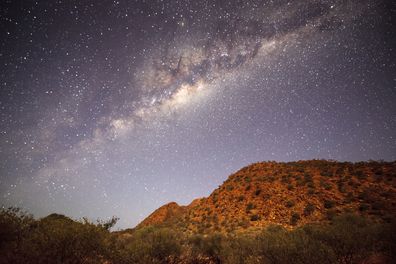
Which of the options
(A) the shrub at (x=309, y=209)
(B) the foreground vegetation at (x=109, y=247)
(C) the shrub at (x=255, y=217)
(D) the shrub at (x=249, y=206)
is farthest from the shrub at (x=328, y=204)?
(B) the foreground vegetation at (x=109, y=247)

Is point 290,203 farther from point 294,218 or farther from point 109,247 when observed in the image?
point 109,247

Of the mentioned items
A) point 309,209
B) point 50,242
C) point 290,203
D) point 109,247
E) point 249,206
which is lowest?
point 309,209

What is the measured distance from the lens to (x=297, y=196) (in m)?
21.7

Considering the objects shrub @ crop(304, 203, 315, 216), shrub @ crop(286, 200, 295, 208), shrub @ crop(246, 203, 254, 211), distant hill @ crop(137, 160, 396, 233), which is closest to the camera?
distant hill @ crop(137, 160, 396, 233)

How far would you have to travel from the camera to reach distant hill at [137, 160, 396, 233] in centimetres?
1812

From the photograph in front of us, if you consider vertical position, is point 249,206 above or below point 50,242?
below

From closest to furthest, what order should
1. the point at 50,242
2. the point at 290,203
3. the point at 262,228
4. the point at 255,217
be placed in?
the point at 50,242, the point at 262,228, the point at 255,217, the point at 290,203

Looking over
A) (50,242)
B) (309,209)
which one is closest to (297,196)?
(309,209)

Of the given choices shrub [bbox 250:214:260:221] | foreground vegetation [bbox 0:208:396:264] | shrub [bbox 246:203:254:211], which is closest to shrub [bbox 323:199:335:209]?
shrub [bbox 250:214:260:221]

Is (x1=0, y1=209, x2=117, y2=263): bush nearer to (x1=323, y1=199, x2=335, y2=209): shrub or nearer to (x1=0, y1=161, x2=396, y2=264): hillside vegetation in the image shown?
(x1=0, y1=161, x2=396, y2=264): hillside vegetation

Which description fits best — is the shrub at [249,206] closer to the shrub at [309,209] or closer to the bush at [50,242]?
the shrub at [309,209]

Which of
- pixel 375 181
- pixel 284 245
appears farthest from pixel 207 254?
pixel 375 181

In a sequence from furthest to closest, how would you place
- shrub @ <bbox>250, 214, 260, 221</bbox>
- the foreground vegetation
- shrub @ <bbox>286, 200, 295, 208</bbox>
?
shrub @ <bbox>286, 200, 295, 208</bbox>, shrub @ <bbox>250, 214, 260, 221</bbox>, the foreground vegetation

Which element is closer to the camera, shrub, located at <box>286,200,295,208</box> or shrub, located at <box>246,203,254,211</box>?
shrub, located at <box>286,200,295,208</box>
